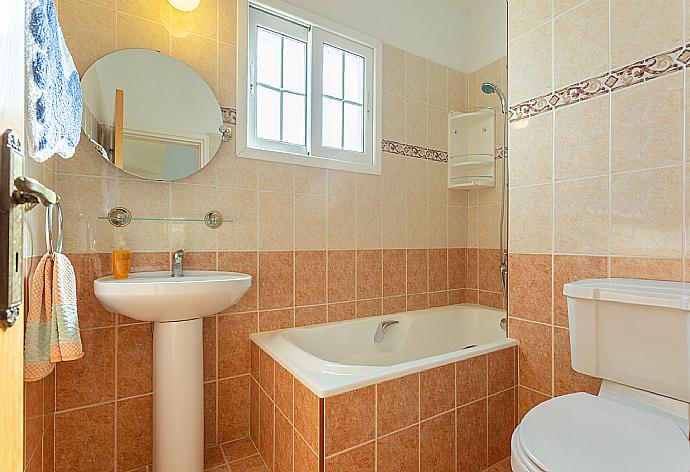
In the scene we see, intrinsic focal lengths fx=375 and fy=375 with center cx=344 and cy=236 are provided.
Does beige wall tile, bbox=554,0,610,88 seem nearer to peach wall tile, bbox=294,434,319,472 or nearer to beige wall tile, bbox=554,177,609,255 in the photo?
beige wall tile, bbox=554,177,609,255

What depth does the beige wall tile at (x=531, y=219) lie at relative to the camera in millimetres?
1639

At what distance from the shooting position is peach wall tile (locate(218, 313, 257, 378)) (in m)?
1.87

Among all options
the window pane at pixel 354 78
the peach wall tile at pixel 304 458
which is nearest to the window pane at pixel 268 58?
the window pane at pixel 354 78

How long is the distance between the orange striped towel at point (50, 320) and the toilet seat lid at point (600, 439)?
54.7 inches

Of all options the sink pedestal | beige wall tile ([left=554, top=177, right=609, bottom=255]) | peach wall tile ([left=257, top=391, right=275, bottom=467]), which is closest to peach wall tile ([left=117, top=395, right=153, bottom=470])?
the sink pedestal

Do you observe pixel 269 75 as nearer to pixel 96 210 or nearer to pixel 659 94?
pixel 96 210

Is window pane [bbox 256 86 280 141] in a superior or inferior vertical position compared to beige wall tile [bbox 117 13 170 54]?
inferior

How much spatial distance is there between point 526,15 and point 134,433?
8.58ft

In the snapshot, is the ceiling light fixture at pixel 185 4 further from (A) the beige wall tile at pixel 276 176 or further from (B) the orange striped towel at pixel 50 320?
(B) the orange striped towel at pixel 50 320

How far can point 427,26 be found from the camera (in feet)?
8.68

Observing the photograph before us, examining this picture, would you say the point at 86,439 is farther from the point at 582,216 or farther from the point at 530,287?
the point at 582,216

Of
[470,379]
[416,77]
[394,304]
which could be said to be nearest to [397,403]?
[470,379]

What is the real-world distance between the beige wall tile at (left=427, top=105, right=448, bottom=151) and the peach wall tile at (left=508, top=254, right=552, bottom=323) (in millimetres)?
1182

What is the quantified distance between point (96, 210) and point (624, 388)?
2170mm
